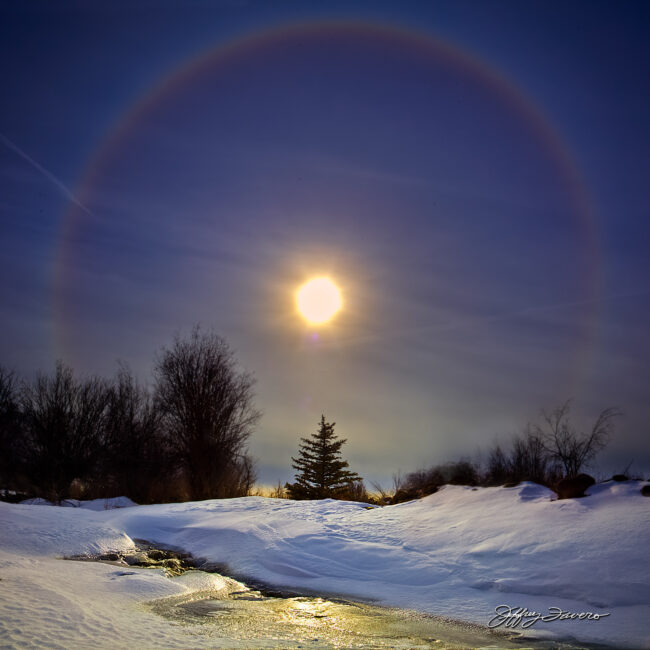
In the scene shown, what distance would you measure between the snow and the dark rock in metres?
0.11

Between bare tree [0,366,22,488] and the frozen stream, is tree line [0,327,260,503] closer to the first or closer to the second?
bare tree [0,366,22,488]

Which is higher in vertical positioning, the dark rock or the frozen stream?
the dark rock

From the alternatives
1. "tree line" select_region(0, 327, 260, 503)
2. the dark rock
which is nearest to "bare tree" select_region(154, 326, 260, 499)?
"tree line" select_region(0, 327, 260, 503)

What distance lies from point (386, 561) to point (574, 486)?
3.01 meters

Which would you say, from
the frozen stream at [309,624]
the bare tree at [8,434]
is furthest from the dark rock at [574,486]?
the bare tree at [8,434]

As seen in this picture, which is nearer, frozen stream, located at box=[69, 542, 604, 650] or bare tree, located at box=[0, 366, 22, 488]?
frozen stream, located at box=[69, 542, 604, 650]

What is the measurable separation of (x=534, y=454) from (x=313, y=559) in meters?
12.0

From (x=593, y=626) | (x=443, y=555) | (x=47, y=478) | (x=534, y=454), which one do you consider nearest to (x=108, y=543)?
(x=443, y=555)

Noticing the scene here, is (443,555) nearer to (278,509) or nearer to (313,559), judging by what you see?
(313,559)

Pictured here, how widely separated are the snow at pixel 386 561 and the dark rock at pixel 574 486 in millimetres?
110

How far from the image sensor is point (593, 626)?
498cm

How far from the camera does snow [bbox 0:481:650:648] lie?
15.6ft

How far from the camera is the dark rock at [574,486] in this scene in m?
7.82

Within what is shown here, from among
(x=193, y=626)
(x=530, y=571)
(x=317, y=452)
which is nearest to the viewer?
(x=193, y=626)
